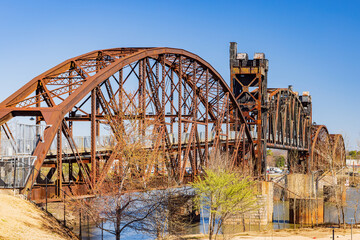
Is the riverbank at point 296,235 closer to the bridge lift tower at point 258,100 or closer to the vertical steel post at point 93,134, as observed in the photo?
the vertical steel post at point 93,134

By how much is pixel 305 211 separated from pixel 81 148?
39173mm

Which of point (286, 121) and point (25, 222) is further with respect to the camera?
point (286, 121)

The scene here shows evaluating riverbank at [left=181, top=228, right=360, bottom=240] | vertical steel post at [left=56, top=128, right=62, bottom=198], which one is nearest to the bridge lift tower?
riverbank at [left=181, top=228, right=360, bottom=240]

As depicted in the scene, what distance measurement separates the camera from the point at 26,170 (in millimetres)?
30406

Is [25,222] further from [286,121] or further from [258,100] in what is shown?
[286,121]

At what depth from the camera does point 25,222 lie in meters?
26.1

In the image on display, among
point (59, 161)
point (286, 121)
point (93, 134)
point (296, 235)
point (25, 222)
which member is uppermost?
point (286, 121)

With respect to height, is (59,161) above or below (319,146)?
below

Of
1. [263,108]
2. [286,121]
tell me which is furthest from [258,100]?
[286,121]

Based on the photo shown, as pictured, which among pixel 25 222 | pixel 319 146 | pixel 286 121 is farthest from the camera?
pixel 319 146

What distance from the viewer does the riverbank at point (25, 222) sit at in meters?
24.4

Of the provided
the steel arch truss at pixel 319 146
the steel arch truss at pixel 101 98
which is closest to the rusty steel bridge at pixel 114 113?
the steel arch truss at pixel 101 98

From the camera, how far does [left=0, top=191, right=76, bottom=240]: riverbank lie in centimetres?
2444

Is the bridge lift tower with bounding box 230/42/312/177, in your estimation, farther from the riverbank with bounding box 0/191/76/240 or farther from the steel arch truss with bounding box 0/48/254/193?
the riverbank with bounding box 0/191/76/240
